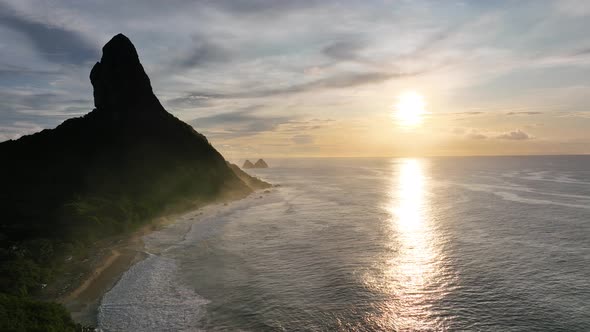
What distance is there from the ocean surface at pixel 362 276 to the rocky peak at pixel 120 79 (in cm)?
7283

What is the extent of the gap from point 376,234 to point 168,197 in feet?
195

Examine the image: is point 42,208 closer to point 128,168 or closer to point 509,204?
point 128,168

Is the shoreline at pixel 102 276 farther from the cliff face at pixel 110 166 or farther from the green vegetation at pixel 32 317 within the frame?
the cliff face at pixel 110 166

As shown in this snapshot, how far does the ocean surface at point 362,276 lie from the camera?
99.6ft

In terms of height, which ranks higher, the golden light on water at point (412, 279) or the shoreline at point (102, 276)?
the shoreline at point (102, 276)

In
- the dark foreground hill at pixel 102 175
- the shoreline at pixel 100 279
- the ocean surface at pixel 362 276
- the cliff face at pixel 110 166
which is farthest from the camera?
the cliff face at pixel 110 166

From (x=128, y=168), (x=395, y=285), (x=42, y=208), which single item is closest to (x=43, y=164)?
(x=128, y=168)

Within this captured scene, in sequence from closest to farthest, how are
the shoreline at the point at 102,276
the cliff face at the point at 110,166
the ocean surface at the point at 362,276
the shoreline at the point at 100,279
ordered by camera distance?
the ocean surface at the point at 362,276, the shoreline at the point at 100,279, the shoreline at the point at 102,276, the cliff face at the point at 110,166

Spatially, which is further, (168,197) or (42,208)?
(168,197)

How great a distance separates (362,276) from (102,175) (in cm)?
8080

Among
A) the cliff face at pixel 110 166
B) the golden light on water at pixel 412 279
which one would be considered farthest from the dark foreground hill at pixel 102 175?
the golden light on water at pixel 412 279

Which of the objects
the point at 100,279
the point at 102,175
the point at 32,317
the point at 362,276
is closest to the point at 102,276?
the point at 100,279

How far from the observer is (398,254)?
170ft

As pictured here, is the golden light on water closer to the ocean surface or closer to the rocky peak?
the ocean surface
